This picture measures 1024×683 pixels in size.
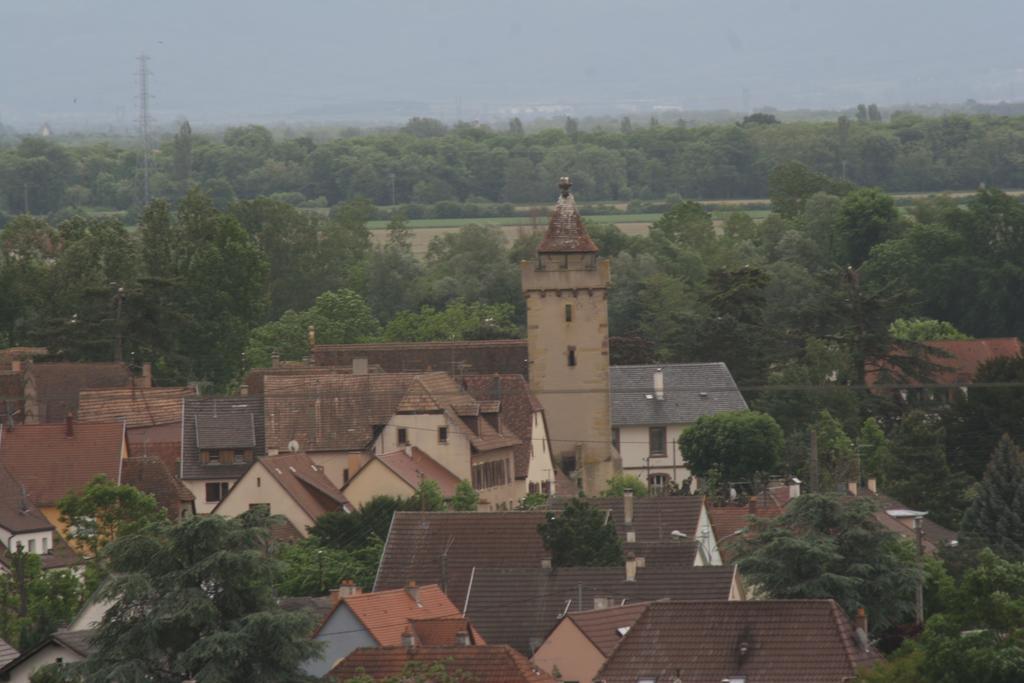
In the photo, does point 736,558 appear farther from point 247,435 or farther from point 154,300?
point 154,300

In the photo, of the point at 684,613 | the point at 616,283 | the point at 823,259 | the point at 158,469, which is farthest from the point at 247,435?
the point at 823,259

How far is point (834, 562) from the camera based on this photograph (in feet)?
190

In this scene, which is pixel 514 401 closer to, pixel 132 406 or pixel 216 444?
pixel 216 444

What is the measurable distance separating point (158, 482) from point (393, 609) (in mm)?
26676

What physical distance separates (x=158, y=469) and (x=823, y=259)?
73.6 m

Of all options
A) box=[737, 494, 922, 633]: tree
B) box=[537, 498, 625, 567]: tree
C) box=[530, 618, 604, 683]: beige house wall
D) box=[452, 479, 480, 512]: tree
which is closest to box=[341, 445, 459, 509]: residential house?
box=[452, 479, 480, 512]: tree

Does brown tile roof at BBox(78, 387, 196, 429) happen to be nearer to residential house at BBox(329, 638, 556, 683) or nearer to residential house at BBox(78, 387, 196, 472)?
residential house at BBox(78, 387, 196, 472)

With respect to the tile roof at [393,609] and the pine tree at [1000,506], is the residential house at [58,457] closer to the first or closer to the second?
the pine tree at [1000,506]

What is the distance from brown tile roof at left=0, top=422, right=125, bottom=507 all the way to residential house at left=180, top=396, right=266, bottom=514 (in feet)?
5.94

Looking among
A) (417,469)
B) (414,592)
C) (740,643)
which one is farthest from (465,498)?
(740,643)

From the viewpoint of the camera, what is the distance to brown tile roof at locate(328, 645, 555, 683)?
44906 mm

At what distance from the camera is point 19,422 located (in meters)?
89.2

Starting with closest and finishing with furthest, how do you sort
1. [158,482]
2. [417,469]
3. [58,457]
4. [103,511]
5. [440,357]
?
[103,511] < [417,469] < [58,457] < [158,482] < [440,357]

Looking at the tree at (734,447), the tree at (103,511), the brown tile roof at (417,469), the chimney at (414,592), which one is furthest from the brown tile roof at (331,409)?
the chimney at (414,592)
